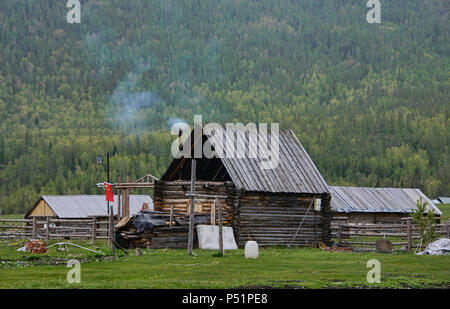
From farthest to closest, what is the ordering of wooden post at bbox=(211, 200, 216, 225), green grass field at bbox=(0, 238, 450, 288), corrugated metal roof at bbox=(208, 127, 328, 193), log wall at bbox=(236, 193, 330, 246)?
corrugated metal roof at bbox=(208, 127, 328, 193) → log wall at bbox=(236, 193, 330, 246) → wooden post at bbox=(211, 200, 216, 225) → green grass field at bbox=(0, 238, 450, 288)

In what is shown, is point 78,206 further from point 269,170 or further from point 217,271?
point 217,271

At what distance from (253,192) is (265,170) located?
232 centimetres

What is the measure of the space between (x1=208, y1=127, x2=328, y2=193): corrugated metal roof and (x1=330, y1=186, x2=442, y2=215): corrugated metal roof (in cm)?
A: 1955

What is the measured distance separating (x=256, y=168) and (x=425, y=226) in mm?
11664

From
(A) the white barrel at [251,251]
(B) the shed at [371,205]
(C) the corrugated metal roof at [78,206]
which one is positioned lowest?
(C) the corrugated metal roof at [78,206]

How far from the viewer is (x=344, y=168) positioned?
19050 centimetres

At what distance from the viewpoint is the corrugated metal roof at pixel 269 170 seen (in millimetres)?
44312

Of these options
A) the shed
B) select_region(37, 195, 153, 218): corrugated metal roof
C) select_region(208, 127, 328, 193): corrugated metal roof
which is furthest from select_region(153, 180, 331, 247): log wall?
select_region(37, 195, 153, 218): corrugated metal roof

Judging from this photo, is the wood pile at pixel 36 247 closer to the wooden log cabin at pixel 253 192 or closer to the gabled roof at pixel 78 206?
the wooden log cabin at pixel 253 192

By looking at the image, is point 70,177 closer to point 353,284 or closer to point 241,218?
point 241,218

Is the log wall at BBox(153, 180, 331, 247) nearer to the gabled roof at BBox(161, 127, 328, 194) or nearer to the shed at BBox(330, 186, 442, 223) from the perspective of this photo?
the gabled roof at BBox(161, 127, 328, 194)

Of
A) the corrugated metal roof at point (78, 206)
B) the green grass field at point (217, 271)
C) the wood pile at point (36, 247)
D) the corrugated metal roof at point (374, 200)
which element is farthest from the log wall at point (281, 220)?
the corrugated metal roof at point (78, 206)

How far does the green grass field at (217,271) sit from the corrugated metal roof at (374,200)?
115 ft

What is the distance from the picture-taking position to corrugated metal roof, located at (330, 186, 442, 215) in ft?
226
